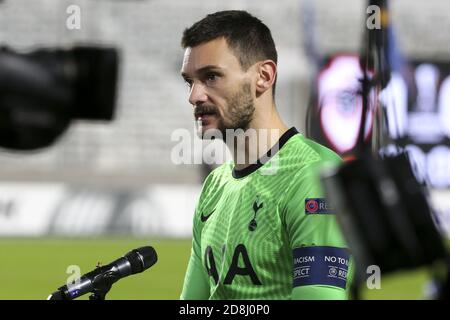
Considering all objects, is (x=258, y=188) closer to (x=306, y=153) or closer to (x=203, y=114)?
(x=306, y=153)

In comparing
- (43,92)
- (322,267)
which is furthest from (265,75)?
(43,92)

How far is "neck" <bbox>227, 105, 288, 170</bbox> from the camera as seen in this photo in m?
2.45

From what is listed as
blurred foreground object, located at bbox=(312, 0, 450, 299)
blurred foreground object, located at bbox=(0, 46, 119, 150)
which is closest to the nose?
blurred foreground object, located at bbox=(0, 46, 119, 150)

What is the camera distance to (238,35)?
2348 mm

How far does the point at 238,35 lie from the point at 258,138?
11.9 inches

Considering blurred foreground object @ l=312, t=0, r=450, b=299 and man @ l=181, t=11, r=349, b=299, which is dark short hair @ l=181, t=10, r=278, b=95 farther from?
blurred foreground object @ l=312, t=0, r=450, b=299

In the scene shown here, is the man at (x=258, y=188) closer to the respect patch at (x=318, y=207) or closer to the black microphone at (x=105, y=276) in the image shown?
the respect patch at (x=318, y=207)

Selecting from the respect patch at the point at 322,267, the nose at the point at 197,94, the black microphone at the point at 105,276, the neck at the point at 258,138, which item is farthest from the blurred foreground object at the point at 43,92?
the neck at the point at 258,138

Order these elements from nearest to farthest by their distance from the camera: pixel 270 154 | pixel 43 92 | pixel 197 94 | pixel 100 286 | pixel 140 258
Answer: pixel 43 92
pixel 100 286
pixel 140 258
pixel 197 94
pixel 270 154

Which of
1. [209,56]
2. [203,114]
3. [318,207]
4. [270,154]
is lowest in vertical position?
[318,207]

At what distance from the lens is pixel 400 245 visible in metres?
1.09

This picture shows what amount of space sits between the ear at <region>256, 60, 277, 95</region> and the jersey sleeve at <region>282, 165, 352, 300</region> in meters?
0.30
